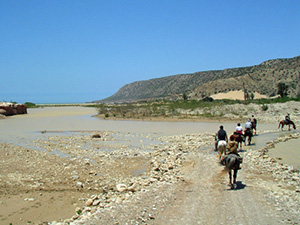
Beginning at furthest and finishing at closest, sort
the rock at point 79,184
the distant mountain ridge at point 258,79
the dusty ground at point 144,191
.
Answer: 1. the distant mountain ridge at point 258,79
2. the rock at point 79,184
3. the dusty ground at point 144,191

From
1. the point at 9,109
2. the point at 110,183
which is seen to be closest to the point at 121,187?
the point at 110,183

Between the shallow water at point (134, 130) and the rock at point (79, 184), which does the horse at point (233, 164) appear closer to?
the rock at point (79, 184)

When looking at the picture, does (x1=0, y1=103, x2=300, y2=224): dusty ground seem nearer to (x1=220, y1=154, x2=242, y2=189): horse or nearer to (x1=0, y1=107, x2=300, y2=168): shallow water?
(x1=220, y1=154, x2=242, y2=189): horse

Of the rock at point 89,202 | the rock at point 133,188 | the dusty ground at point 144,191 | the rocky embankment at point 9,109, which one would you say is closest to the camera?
the dusty ground at point 144,191

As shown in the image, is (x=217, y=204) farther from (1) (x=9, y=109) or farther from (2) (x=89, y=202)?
(1) (x=9, y=109)

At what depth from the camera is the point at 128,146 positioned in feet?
63.0

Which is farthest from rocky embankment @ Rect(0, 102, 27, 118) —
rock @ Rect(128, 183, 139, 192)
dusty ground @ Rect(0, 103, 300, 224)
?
rock @ Rect(128, 183, 139, 192)

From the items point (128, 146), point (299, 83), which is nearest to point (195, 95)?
point (299, 83)

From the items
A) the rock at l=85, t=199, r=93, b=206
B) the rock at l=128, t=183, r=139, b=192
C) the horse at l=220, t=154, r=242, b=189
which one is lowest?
the rock at l=85, t=199, r=93, b=206

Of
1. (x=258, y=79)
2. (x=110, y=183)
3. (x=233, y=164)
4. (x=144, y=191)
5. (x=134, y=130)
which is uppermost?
(x=258, y=79)

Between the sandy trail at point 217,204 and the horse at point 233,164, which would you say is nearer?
the sandy trail at point 217,204

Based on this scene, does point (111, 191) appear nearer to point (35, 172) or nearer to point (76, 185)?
point (76, 185)

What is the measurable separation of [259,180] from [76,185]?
631 centimetres

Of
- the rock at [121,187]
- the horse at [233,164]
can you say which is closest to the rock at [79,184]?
the rock at [121,187]
